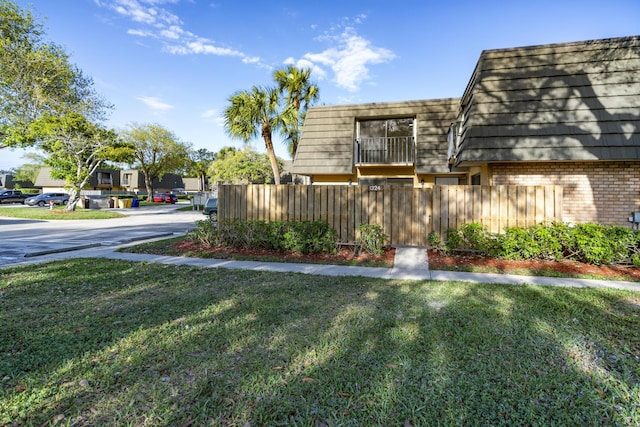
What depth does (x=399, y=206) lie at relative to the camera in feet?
30.5

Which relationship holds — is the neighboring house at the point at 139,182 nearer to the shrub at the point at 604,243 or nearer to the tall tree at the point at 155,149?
the tall tree at the point at 155,149

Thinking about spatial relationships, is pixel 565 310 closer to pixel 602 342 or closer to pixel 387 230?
pixel 602 342

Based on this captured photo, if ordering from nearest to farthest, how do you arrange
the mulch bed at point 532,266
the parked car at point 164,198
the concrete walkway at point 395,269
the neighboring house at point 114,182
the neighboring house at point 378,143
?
the concrete walkway at point 395,269, the mulch bed at point 532,266, the neighboring house at point 378,143, the parked car at point 164,198, the neighboring house at point 114,182

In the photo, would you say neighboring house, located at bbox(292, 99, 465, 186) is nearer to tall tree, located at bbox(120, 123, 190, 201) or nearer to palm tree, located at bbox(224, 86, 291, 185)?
palm tree, located at bbox(224, 86, 291, 185)

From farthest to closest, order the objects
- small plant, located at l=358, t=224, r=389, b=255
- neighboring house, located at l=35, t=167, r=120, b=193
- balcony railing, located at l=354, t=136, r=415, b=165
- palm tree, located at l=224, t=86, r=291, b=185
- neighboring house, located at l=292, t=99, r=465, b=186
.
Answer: neighboring house, located at l=35, t=167, r=120, b=193 < palm tree, located at l=224, t=86, r=291, b=185 < balcony railing, located at l=354, t=136, r=415, b=165 < neighboring house, located at l=292, t=99, r=465, b=186 < small plant, located at l=358, t=224, r=389, b=255

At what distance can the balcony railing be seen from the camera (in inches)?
569

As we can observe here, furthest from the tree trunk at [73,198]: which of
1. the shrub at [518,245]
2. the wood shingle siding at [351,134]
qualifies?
the shrub at [518,245]

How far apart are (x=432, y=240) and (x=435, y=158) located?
590cm

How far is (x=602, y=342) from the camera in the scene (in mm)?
3400

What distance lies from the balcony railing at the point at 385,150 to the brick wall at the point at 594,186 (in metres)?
5.85

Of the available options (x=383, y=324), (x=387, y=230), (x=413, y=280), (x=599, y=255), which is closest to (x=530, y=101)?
(x=599, y=255)

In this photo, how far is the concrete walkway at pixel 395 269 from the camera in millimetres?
5844

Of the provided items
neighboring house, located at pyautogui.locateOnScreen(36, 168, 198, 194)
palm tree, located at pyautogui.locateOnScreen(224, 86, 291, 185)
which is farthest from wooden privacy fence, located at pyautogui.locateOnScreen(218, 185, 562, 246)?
neighboring house, located at pyautogui.locateOnScreen(36, 168, 198, 194)

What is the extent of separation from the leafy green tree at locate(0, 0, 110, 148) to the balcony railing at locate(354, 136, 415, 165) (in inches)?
796
